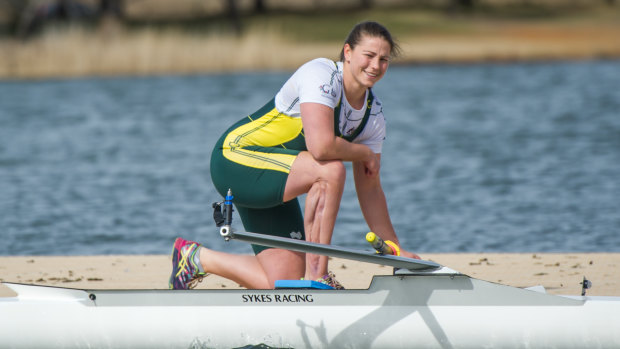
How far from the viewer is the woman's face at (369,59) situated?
5.49m

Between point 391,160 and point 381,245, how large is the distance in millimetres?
11532

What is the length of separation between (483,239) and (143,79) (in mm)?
22728

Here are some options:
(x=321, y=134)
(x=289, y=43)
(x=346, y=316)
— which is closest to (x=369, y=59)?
(x=321, y=134)

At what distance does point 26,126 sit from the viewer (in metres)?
22.8

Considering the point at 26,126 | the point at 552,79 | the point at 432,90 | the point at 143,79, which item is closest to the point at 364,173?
the point at 26,126

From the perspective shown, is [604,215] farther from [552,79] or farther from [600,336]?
[552,79]

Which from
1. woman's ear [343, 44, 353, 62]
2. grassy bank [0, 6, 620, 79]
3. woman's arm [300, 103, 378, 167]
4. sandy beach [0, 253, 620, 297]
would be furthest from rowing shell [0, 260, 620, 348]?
grassy bank [0, 6, 620, 79]

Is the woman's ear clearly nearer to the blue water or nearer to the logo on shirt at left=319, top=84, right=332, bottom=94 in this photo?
the logo on shirt at left=319, top=84, right=332, bottom=94

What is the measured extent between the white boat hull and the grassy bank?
25866 millimetres

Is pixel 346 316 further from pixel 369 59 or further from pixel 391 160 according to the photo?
pixel 391 160

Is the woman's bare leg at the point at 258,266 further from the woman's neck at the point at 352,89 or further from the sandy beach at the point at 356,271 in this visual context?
the sandy beach at the point at 356,271

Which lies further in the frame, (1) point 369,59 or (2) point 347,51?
(2) point 347,51

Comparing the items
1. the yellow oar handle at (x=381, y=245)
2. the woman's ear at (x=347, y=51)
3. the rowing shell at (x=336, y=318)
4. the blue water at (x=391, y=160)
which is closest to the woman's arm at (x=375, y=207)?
the yellow oar handle at (x=381, y=245)

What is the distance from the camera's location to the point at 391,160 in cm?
1666
